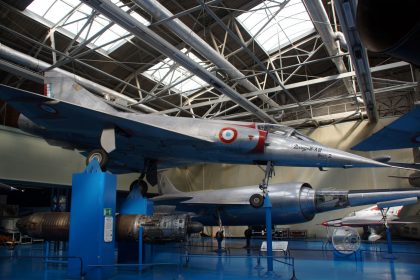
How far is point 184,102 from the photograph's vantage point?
19750 millimetres

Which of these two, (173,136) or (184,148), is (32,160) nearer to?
(184,148)

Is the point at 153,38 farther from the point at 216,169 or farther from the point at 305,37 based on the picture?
the point at 216,169

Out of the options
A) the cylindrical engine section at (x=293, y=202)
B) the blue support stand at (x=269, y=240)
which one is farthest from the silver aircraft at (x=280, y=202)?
the blue support stand at (x=269, y=240)

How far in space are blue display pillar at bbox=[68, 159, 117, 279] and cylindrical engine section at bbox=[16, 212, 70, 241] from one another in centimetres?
104

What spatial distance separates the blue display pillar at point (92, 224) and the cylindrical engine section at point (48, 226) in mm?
1036

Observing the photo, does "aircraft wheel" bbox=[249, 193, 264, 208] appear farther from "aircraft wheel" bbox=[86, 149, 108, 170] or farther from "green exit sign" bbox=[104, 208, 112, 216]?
"aircraft wheel" bbox=[86, 149, 108, 170]

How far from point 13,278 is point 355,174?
1789 centimetres

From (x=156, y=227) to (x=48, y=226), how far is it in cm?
264

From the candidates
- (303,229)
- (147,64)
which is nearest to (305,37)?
(147,64)

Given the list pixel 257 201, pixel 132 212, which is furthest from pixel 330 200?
pixel 132 212

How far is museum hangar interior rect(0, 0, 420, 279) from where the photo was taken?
684 centimetres

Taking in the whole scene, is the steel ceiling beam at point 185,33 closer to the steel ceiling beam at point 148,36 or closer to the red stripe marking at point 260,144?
the steel ceiling beam at point 148,36

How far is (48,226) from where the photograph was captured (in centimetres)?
783

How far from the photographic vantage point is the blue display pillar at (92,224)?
6586 millimetres
